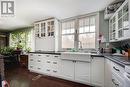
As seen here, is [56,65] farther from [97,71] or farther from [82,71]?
[97,71]

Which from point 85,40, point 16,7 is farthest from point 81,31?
point 16,7

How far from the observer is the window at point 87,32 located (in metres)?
3.61

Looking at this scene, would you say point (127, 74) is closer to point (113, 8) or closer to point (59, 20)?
point (113, 8)

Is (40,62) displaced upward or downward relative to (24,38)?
downward

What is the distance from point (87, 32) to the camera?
373cm

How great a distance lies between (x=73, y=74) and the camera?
306 cm

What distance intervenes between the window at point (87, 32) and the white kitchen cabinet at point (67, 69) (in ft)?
3.12

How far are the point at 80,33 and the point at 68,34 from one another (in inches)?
20.7

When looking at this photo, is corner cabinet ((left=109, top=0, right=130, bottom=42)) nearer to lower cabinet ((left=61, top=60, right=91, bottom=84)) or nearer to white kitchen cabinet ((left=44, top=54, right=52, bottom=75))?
lower cabinet ((left=61, top=60, right=91, bottom=84))

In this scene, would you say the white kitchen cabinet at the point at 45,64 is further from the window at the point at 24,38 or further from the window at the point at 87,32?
the window at the point at 24,38

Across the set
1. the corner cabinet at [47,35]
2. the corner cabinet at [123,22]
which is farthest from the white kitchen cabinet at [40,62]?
the corner cabinet at [123,22]

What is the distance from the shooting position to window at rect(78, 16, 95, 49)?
3608mm

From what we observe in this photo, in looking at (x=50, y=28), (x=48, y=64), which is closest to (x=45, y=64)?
(x=48, y=64)

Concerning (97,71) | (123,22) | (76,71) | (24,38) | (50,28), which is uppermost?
(50,28)
